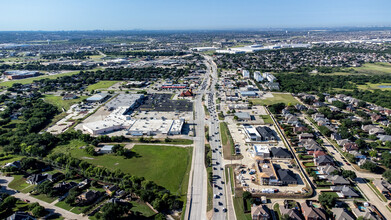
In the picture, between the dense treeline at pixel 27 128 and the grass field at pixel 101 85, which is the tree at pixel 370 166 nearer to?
the dense treeline at pixel 27 128

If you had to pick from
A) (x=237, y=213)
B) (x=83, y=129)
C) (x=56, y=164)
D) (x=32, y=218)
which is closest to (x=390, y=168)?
(x=237, y=213)

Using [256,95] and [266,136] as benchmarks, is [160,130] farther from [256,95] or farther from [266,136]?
[256,95]

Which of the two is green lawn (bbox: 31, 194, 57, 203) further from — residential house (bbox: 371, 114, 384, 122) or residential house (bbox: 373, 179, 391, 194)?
residential house (bbox: 371, 114, 384, 122)

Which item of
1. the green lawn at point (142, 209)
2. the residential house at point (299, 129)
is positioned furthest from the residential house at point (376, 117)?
the green lawn at point (142, 209)

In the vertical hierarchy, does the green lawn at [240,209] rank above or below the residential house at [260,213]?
below

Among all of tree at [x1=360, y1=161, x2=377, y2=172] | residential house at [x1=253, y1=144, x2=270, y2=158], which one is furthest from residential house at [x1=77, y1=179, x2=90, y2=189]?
tree at [x1=360, y1=161, x2=377, y2=172]

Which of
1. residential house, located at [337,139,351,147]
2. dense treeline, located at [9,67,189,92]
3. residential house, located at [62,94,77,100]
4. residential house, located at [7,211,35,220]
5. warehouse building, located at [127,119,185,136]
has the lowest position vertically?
residential house, located at [7,211,35,220]
